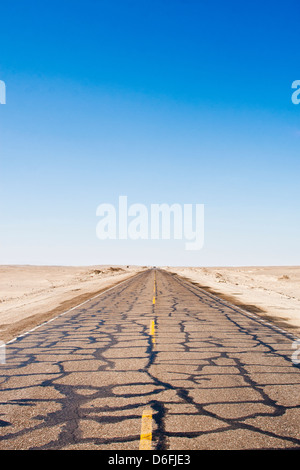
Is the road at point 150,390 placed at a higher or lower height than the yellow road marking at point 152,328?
higher

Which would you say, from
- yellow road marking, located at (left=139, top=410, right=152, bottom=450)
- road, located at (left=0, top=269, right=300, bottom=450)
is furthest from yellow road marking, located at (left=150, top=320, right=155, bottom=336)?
yellow road marking, located at (left=139, top=410, right=152, bottom=450)

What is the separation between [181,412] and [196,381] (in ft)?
4.46

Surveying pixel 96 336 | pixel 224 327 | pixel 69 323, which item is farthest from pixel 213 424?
pixel 69 323

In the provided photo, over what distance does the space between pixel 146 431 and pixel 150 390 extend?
1.44 meters

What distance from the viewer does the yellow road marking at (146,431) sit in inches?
147

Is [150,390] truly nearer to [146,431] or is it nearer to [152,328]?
[146,431]

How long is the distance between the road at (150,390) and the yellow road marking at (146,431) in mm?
11

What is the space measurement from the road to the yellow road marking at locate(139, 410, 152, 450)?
0.01 m

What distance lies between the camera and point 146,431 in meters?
4.04

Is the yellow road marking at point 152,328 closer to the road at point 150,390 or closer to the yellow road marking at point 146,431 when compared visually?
the road at point 150,390

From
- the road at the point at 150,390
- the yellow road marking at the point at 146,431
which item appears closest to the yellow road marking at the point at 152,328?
the road at the point at 150,390

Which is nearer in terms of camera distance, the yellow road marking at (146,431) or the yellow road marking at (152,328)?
the yellow road marking at (146,431)

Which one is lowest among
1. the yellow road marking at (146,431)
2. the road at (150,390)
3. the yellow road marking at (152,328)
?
the yellow road marking at (152,328)
